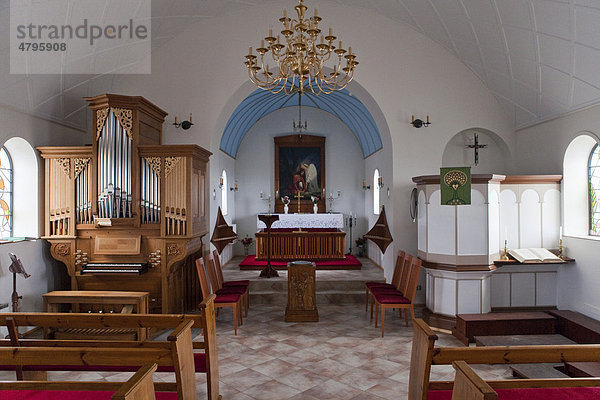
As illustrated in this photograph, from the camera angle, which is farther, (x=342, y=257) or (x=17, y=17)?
(x=342, y=257)

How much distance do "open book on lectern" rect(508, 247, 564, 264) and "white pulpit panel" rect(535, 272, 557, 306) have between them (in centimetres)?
50

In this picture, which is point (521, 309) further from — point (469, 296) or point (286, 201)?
point (286, 201)

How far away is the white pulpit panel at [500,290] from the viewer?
6.87 meters

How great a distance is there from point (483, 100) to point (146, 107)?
19.2 feet

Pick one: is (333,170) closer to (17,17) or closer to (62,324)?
(17,17)

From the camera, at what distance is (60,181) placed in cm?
640

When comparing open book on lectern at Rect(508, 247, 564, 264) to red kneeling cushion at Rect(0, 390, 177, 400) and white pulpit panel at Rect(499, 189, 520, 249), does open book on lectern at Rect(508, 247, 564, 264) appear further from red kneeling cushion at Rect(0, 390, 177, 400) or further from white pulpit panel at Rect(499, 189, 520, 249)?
red kneeling cushion at Rect(0, 390, 177, 400)

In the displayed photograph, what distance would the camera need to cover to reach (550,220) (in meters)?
6.77

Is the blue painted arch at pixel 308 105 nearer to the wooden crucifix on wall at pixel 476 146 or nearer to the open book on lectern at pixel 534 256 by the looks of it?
the wooden crucifix on wall at pixel 476 146

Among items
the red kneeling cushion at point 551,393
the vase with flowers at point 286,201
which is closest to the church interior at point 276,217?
the red kneeling cushion at point 551,393

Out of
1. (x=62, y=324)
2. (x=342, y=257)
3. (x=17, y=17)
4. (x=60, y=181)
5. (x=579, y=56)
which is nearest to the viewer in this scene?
(x=62, y=324)

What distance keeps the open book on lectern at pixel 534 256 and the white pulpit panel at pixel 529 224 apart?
0.18m

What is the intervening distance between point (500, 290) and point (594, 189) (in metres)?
2.09

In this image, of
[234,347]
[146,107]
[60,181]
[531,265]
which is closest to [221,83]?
[146,107]
